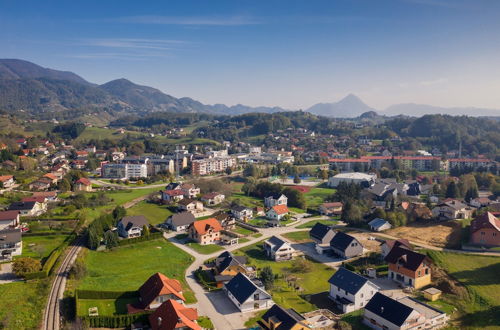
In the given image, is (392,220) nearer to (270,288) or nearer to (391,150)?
(270,288)

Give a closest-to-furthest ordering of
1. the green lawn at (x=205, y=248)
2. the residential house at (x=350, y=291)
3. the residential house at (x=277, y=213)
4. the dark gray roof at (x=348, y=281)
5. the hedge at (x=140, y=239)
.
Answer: the residential house at (x=350, y=291) < the dark gray roof at (x=348, y=281) < the green lawn at (x=205, y=248) < the hedge at (x=140, y=239) < the residential house at (x=277, y=213)

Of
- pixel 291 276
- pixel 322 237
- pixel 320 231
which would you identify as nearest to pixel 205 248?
pixel 291 276

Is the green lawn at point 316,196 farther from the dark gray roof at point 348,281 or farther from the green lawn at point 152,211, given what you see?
the dark gray roof at point 348,281

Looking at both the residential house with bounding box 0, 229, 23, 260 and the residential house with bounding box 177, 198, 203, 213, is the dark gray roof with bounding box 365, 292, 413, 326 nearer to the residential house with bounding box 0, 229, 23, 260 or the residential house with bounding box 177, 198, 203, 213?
the residential house with bounding box 0, 229, 23, 260

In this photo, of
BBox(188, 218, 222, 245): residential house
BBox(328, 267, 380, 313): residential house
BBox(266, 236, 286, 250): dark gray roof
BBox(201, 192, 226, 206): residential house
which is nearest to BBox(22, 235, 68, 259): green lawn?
BBox(188, 218, 222, 245): residential house

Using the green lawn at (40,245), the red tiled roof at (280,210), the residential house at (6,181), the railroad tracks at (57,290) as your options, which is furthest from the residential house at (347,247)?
the residential house at (6,181)

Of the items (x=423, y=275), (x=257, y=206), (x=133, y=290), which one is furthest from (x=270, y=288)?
(x=257, y=206)
